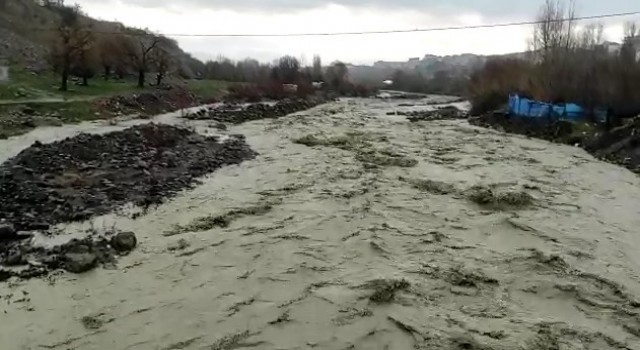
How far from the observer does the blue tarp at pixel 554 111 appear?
2891cm

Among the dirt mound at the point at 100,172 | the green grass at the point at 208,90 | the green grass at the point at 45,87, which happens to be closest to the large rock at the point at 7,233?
the dirt mound at the point at 100,172

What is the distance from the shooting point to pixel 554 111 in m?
29.4

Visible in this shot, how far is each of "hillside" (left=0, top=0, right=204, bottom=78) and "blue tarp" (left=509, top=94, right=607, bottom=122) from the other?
92.3 feet

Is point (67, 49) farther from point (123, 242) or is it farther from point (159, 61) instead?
point (123, 242)

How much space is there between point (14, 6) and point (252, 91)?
23.7 m

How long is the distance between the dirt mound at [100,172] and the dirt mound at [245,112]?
977cm

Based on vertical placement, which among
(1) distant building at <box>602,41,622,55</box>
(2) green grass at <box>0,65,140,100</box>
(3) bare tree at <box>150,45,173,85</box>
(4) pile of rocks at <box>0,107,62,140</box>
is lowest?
(4) pile of rocks at <box>0,107,62,140</box>

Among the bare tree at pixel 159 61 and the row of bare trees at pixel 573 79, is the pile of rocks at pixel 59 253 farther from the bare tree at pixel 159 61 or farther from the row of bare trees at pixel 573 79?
the bare tree at pixel 159 61

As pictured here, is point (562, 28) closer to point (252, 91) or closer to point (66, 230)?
point (252, 91)

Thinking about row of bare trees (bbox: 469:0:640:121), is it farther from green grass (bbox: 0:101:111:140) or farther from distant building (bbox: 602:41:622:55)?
green grass (bbox: 0:101:111:140)

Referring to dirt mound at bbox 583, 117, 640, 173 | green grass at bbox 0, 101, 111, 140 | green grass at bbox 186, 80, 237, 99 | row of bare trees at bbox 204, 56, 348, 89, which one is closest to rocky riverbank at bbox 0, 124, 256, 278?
green grass at bbox 0, 101, 111, 140

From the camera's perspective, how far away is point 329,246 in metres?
10.3

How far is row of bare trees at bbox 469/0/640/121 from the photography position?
26.3m

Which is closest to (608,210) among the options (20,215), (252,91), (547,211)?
(547,211)
